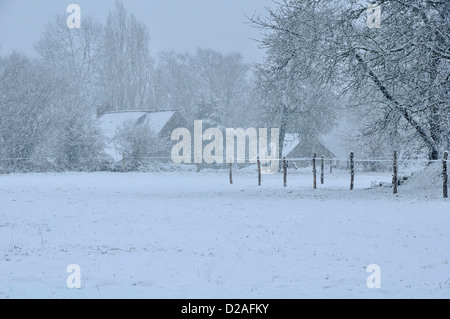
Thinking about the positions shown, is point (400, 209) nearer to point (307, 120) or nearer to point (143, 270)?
point (143, 270)

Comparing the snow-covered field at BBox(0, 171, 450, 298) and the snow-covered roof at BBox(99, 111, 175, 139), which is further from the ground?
the snow-covered roof at BBox(99, 111, 175, 139)

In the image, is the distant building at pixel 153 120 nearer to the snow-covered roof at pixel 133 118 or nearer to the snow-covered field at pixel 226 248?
the snow-covered roof at pixel 133 118

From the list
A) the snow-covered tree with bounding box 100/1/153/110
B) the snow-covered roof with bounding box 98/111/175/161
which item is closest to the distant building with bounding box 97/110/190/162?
the snow-covered roof with bounding box 98/111/175/161

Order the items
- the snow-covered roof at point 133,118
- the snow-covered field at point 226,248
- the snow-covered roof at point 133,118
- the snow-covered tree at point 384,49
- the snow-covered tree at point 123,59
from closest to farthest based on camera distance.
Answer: the snow-covered field at point 226,248 < the snow-covered tree at point 384,49 < the snow-covered roof at point 133,118 < the snow-covered roof at point 133,118 < the snow-covered tree at point 123,59

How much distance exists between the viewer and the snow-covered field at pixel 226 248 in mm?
5883

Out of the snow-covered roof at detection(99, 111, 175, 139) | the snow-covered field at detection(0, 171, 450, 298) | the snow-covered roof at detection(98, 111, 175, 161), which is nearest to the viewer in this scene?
the snow-covered field at detection(0, 171, 450, 298)

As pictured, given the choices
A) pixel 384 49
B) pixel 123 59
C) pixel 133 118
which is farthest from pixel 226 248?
pixel 123 59

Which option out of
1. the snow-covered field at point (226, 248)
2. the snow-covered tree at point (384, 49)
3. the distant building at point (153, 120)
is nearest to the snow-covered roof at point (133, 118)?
the distant building at point (153, 120)

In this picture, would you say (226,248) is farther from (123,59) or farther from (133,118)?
(123,59)

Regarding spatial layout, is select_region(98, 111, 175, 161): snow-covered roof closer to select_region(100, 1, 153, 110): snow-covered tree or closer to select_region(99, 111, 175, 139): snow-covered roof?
select_region(99, 111, 175, 139): snow-covered roof

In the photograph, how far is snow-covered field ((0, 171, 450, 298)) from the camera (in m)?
5.88

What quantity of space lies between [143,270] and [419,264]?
3832 mm

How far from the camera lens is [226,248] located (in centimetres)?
821
